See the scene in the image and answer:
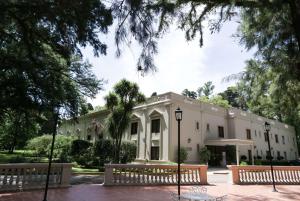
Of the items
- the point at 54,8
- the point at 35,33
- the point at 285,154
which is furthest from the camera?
the point at 285,154

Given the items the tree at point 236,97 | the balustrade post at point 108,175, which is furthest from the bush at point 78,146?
the balustrade post at point 108,175

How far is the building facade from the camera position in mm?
25391

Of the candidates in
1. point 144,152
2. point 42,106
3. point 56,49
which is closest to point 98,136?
point 144,152

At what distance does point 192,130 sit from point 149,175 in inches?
620

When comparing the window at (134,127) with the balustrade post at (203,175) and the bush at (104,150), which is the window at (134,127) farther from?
the balustrade post at (203,175)

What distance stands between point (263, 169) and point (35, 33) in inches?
478

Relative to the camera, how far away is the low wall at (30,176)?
8.66 meters

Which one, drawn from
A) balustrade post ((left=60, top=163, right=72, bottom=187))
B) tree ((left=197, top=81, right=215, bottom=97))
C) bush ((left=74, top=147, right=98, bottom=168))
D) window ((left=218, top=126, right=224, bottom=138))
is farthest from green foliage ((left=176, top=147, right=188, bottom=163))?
tree ((left=197, top=81, right=215, bottom=97))

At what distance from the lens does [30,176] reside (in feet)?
29.9

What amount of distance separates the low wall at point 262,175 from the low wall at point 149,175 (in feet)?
5.66

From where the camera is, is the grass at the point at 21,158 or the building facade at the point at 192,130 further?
the building facade at the point at 192,130

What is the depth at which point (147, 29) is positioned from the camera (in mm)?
6047

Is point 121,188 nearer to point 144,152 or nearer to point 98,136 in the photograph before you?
point 144,152

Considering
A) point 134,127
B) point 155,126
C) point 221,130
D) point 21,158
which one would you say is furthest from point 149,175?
point 221,130
